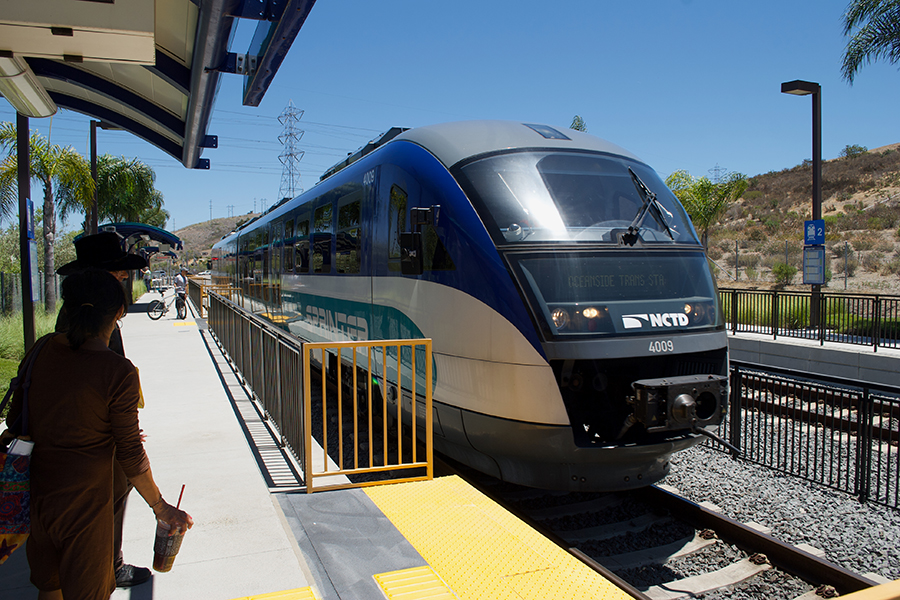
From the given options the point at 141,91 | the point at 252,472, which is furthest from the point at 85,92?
the point at 252,472

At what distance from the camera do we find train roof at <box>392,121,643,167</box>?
585cm

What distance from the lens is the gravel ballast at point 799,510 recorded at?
501 cm

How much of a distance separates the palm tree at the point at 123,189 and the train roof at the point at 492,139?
34.4 meters

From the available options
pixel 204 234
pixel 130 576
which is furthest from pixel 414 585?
pixel 204 234

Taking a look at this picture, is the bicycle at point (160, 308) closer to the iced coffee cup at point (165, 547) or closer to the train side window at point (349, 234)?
the train side window at point (349, 234)

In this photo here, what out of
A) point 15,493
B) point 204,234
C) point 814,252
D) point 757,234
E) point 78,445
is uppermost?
point 204,234

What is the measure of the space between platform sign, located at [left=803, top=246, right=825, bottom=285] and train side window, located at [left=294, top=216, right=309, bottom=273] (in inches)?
437

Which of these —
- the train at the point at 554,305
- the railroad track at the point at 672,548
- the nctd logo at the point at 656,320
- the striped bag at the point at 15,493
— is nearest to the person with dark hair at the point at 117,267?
the striped bag at the point at 15,493

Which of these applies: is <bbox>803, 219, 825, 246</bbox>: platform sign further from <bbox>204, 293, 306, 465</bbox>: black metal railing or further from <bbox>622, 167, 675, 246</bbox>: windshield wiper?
<bbox>204, 293, 306, 465</bbox>: black metal railing

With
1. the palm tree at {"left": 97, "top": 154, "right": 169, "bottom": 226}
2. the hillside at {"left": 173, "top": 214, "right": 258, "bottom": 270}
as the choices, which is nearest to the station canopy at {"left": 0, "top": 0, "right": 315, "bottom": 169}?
the palm tree at {"left": 97, "top": 154, "right": 169, "bottom": 226}

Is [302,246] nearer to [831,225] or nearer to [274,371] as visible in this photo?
[274,371]

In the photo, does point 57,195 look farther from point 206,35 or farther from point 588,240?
point 588,240

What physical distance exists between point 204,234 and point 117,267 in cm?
18816

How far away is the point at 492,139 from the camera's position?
5.93 metres
